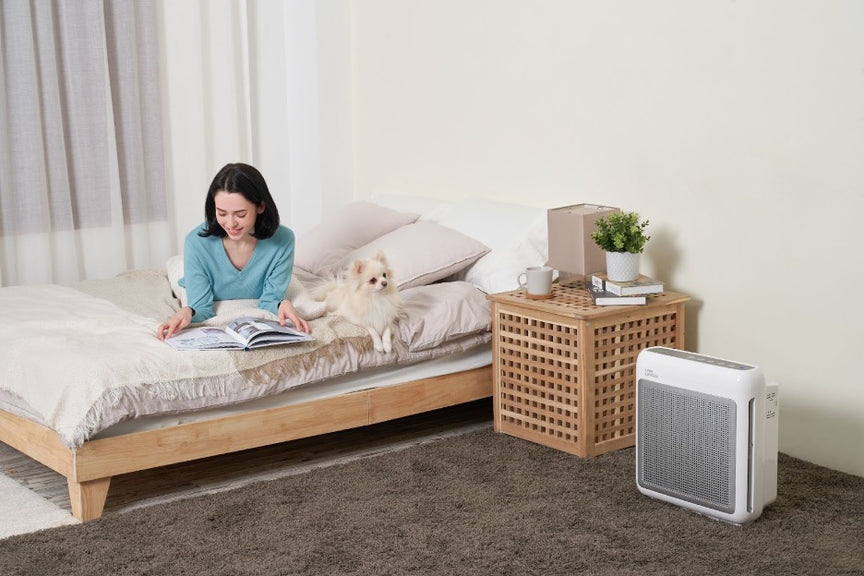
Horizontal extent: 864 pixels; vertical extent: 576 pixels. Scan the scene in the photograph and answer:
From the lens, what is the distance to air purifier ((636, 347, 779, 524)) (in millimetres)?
2422

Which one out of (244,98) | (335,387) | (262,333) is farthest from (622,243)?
(244,98)

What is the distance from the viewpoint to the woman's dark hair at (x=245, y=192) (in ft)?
9.68

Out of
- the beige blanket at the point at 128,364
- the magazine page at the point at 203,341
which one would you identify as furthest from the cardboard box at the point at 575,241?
the magazine page at the point at 203,341

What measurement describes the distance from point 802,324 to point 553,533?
41.1 inches

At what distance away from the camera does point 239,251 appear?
3.13 m

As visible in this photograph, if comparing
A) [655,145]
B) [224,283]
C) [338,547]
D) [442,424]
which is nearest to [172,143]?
[224,283]

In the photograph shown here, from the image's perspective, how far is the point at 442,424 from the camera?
135 inches

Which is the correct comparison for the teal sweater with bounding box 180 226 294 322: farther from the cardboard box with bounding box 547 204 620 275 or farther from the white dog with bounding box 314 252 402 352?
the cardboard box with bounding box 547 204 620 275

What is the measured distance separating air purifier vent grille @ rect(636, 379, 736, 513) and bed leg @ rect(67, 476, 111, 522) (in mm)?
1407

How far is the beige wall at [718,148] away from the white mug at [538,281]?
1.41 feet

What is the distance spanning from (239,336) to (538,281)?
93 cm

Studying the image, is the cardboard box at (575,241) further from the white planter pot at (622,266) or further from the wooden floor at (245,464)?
the wooden floor at (245,464)

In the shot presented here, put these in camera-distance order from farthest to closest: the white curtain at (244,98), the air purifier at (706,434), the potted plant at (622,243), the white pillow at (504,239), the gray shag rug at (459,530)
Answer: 1. the white curtain at (244,98)
2. the white pillow at (504,239)
3. the potted plant at (622,243)
4. the air purifier at (706,434)
5. the gray shag rug at (459,530)

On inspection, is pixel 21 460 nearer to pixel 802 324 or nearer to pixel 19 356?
pixel 19 356
